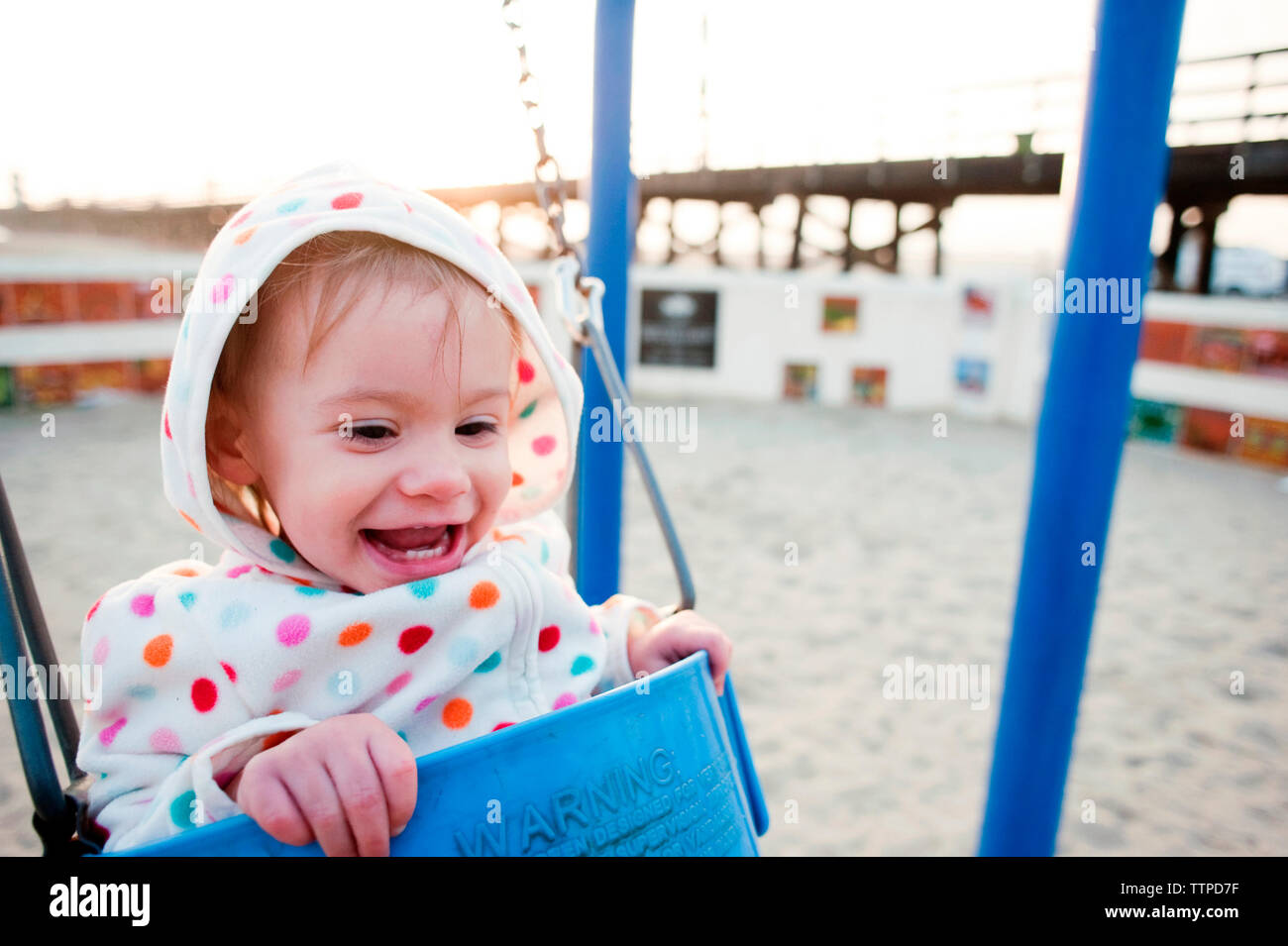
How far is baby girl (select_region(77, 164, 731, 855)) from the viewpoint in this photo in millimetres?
569

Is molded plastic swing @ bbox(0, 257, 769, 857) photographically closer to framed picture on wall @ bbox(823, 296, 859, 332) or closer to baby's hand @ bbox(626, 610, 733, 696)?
baby's hand @ bbox(626, 610, 733, 696)

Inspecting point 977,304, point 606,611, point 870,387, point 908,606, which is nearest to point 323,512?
point 606,611

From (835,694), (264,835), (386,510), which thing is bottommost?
(835,694)

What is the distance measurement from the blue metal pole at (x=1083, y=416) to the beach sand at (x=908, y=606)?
0.39 metres

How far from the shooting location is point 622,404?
0.79 meters

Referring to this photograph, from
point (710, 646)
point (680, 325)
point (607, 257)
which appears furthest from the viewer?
point (680, 325)

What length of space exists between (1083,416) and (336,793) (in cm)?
72

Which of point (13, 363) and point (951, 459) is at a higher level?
point (13, 363)

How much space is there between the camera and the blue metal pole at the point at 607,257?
106 centimetres

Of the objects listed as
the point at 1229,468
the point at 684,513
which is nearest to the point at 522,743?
the point at 684,513

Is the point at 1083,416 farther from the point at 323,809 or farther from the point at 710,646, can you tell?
the point at 323,809

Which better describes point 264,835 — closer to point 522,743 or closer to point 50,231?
point 522,743

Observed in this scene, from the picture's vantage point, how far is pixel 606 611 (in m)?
0.82
